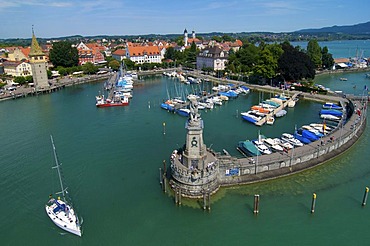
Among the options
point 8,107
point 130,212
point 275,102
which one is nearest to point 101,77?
point 8,107

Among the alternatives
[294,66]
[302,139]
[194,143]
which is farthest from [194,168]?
[294,66]

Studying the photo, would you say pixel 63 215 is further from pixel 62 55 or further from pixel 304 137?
pixel 62 55

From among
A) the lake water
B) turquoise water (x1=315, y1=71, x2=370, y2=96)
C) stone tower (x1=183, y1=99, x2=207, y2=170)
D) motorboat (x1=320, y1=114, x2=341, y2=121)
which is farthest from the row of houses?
stone tower (x1=183, y1=99, x2=207, y2=170)

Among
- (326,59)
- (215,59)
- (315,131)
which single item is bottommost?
(315,131)

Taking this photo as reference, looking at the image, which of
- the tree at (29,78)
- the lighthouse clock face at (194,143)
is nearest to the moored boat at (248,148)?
the lighthouse clock face at (194,143)

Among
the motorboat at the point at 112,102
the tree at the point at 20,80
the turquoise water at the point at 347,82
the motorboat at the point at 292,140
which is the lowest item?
the turquoise water at the point at 347,82

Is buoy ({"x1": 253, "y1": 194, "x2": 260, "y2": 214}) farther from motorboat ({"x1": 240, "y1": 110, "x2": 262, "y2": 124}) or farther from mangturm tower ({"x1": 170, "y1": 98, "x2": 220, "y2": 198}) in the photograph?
motorboat ({"x1": 240, "y1": 110, "x2": 262, "y2": 124})

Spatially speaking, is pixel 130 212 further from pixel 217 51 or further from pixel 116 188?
pixel 217 51

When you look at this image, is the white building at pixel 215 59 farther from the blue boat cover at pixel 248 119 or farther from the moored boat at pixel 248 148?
the moored boat at pixel 248 148
